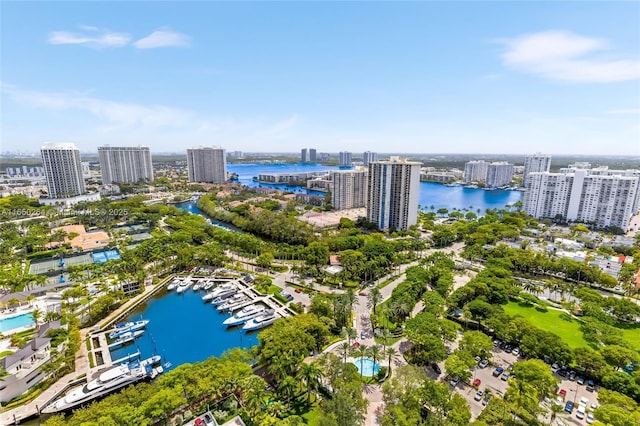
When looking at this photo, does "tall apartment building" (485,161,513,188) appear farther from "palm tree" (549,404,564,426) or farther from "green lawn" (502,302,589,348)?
"palm tree" (549,404,564,426)

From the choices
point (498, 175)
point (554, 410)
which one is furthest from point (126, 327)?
point (498, 175)

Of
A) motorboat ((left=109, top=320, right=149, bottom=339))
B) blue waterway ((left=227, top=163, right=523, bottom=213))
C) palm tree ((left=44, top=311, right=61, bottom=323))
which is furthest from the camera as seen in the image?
blue waterway ((left=227, top=163, right=523, bottom=213))

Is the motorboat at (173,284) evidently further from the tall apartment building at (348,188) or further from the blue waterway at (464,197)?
the blue waterway at (464,197)

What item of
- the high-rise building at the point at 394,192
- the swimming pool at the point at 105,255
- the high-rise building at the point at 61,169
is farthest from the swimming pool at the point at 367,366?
the high-rise building at the point at 61,169

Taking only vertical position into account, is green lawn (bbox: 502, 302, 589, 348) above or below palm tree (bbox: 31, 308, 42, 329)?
below

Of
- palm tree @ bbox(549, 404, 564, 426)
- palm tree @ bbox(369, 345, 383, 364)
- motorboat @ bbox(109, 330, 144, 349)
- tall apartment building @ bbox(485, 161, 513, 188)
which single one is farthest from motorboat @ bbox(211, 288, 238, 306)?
tall apartment building @ bbox(485, 161, 513, 188)

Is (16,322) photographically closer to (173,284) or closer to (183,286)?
(173,284)

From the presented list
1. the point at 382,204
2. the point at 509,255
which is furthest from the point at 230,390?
the point at 382,204
